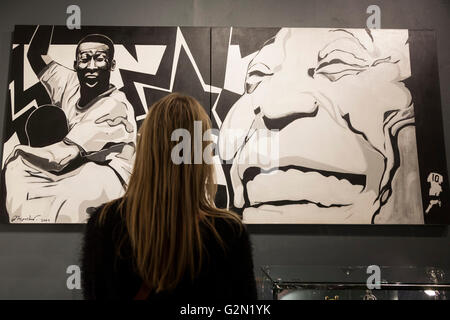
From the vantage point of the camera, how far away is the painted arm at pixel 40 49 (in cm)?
162

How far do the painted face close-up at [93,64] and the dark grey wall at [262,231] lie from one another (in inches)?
4.7

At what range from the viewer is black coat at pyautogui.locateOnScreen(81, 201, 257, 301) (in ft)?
2.52

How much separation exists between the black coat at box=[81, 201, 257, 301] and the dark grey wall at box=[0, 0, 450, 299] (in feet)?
2.56

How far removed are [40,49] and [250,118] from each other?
891 millimetres

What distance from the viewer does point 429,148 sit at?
5.28 feet

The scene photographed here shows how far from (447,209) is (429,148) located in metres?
0.25

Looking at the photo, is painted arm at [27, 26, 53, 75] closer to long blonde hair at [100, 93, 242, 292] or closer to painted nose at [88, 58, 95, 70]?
painted nose at [88, 58, 95, 70]

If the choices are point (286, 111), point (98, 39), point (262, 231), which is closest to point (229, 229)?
point (262, 231)

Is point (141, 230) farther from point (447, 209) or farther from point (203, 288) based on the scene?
point (447, 209)

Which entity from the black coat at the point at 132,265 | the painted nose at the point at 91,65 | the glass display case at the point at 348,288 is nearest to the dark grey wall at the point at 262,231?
the painted nose at the point at 91,65

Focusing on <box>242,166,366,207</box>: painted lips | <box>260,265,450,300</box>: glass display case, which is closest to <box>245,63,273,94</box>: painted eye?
<box>242,166,366,207</box>: painted lips
